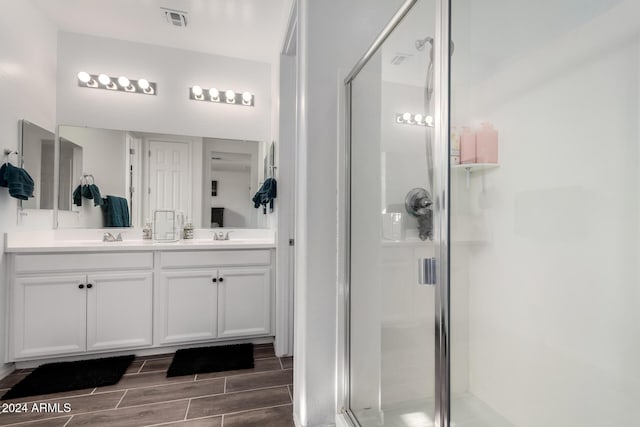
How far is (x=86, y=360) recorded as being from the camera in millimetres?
2121

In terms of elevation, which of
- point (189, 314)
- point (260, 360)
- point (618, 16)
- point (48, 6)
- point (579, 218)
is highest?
point (48, 6)

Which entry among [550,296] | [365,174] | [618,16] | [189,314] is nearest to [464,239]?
[550,296]

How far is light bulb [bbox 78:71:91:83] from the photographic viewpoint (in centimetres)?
250

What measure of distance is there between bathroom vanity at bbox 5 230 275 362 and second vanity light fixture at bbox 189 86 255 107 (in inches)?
53.7

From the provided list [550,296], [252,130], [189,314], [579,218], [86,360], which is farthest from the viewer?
[252,130]

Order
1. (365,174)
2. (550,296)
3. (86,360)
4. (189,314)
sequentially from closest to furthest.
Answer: (550,296) < (365,174) < (86,360) < (189,314)

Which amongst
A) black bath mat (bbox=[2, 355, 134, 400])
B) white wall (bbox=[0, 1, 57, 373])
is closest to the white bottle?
white wall (bbox=[0, 1, 57, 373])

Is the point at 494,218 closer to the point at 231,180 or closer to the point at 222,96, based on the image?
the point at 231,180

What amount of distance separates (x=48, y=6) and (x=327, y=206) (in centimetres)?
257

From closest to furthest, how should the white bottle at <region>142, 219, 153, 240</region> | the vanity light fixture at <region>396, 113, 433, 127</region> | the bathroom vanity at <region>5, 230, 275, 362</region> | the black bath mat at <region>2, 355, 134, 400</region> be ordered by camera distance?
the vanity light fixture at <region>396, 113, 433, 127</region> → the black bath mat at <region>2, 355, 134, 400</region> → the bathroom vanity at <region>5, 230, 275, 362</region> → the white bottle at <region>142, 219, 153, 240</region>

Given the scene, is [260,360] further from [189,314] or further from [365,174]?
[365,174]

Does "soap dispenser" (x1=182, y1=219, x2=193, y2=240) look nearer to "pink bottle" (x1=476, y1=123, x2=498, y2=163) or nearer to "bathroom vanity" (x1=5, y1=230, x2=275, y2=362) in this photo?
"bathroom vanity" (x1=5, y1=230, x2=275, y2=362)

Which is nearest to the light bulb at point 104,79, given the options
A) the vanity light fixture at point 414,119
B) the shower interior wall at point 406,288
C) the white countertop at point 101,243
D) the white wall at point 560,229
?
the white countertop at point 101,243

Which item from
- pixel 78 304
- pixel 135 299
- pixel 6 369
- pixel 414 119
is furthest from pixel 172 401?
pixel 414 119
